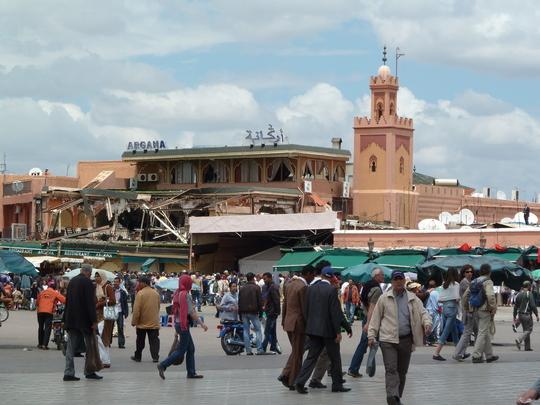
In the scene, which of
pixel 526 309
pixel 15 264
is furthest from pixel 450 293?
pixel 15 264

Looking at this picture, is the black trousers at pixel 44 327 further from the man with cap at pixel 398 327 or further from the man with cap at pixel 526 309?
the man with cap at pixel 398 327

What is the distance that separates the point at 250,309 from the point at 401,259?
20.4 m

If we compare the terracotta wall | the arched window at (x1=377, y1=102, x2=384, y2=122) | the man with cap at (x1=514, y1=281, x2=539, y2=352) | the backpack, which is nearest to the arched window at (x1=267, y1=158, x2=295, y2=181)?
the arched window at (x1=377, y1=102, x2=384, y2=122)

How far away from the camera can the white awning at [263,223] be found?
6856cm

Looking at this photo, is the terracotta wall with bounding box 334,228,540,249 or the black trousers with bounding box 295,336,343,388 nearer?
the black trousers with bounding box 295,336,343,388

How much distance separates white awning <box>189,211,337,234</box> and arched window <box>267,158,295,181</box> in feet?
39.3

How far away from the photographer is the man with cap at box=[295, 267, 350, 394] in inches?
644

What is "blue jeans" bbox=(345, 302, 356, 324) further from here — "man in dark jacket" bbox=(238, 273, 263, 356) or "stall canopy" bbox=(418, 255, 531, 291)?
"man in dark jacket" bbox=(238, 273, 263, 356)

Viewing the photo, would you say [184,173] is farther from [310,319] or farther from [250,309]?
[310,319]

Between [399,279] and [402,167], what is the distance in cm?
6909

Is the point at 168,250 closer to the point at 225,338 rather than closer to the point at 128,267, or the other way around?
the point at 128,267

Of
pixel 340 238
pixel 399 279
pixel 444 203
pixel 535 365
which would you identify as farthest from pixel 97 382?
pixel 444 203

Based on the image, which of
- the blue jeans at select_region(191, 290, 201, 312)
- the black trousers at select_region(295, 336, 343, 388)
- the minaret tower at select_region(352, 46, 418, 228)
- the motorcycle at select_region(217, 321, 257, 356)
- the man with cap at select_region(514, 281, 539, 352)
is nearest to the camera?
the black trousers at select_region(295, 336, 343, 388)

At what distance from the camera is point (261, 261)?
231 feet
